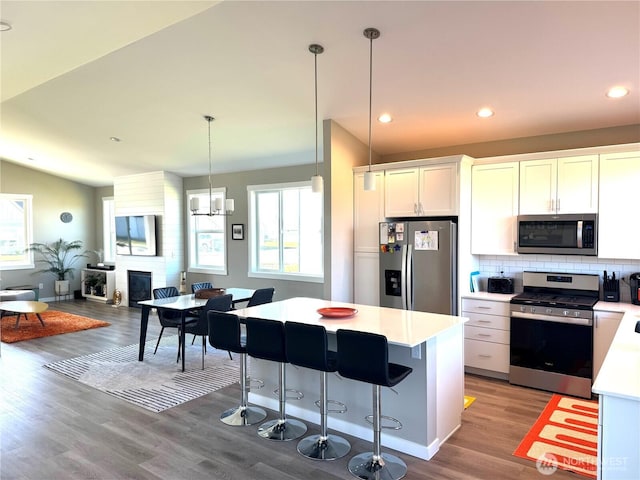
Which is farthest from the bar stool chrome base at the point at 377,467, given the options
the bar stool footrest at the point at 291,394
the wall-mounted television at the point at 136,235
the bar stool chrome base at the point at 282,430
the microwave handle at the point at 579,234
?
the wall-mounted television at the point at 136,235

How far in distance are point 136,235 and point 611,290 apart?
7.88m

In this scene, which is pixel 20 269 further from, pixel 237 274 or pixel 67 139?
pixel 237 274

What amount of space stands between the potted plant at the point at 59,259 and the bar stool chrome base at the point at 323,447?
862cm

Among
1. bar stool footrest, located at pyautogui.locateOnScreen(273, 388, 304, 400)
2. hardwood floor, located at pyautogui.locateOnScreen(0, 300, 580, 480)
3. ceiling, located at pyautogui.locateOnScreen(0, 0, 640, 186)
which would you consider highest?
ceiling, located at pyautogui.locateOnScreen(0, 0, 640, 186)

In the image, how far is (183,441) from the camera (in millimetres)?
3066

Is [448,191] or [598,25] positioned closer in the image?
[598,25]

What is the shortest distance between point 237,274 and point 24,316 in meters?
4.15

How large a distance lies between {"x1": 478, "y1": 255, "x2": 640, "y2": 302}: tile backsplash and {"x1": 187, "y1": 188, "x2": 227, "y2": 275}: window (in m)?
4.60

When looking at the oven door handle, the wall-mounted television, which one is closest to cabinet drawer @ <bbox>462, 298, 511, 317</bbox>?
the oven door handle

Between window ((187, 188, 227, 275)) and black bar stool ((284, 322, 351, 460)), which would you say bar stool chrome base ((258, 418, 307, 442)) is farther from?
window ((187, 188, 227, 275))

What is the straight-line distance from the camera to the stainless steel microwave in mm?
3920

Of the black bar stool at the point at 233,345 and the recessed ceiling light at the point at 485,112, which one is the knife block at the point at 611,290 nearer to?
the recessed ceiling light at the point at 485,112

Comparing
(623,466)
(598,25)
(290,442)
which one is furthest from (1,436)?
(598,25)

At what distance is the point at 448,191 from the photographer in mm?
4430
